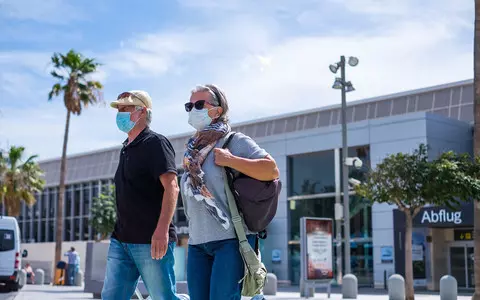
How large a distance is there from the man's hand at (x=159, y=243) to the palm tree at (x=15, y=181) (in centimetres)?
3842

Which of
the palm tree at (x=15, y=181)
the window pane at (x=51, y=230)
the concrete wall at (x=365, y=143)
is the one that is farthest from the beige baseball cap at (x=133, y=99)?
the window pane at (x=51, y=230)

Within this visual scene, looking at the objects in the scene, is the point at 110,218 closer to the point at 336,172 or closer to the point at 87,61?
the point at 87,61

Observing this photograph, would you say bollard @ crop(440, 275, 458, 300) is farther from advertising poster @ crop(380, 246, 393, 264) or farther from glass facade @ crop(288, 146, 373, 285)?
glass facade @ crop(288, 146, 373, 285)

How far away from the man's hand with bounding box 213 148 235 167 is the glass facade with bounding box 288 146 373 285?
86.5 feet

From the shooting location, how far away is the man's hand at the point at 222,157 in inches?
161

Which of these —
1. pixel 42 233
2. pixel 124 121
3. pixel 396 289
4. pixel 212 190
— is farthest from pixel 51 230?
pixel 212 190

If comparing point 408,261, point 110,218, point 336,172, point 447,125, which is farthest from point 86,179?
point 408,261

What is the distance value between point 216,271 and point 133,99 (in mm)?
1644

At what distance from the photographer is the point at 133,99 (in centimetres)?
521

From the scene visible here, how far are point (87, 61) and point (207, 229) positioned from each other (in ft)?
105

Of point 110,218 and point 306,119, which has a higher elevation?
point 306,119

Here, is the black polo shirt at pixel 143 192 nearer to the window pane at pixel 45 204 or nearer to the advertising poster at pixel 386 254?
the advertising poster at pixel 386 254

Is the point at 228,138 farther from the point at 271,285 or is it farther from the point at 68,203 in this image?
the point at 68,203

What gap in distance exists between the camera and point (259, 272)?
4.05m
